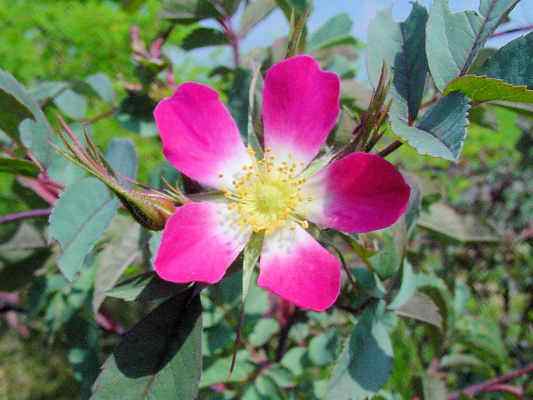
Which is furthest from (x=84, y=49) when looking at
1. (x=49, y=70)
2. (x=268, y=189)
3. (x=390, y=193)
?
(x=390, y=193)

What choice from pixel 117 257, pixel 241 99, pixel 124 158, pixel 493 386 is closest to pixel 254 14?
pixel 241 99

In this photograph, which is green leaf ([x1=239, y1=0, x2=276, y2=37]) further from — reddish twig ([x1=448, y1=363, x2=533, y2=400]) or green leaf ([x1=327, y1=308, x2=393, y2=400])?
reddish twig ([x1=448, y1=363, x2=533, y2=400])

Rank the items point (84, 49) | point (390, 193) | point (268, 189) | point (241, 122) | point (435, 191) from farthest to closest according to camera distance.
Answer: point (84, 49) < point (435, 191) < point (241, 122) < point (268, 189) < point (390, 193)

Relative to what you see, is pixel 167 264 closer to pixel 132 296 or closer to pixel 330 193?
pixel 132 296

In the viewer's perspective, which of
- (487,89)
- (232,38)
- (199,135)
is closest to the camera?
(487,89)

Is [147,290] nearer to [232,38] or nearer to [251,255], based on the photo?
[251,255]

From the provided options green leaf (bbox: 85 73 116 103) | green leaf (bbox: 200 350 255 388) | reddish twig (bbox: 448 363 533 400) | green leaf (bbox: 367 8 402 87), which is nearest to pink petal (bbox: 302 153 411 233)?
green leaf (bbox: 367 8 402 87)

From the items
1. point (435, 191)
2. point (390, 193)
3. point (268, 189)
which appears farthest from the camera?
point (435, 191)
